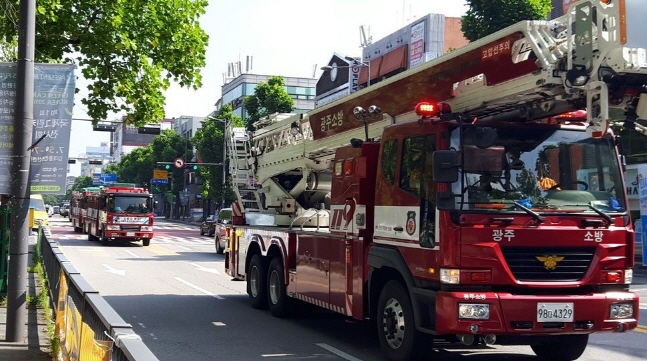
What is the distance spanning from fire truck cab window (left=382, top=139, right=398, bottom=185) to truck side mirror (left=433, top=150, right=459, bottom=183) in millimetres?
1306

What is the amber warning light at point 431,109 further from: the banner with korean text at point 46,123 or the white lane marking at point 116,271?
the white lane marking at point 116,271

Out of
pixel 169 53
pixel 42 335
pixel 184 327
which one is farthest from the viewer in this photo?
pixel 169 53

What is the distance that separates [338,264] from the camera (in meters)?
10.4

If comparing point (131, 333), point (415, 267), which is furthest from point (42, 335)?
point (131, 333)

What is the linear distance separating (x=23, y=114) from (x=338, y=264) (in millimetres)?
4355

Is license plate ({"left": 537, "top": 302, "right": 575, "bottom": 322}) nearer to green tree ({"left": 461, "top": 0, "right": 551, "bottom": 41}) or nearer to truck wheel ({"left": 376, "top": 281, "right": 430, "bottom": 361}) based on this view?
truck wheel ({"left": 376, "top": 281, "right": 430, "bottom": 361})

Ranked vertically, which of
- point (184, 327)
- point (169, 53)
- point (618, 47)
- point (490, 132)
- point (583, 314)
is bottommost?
point (184, 327)

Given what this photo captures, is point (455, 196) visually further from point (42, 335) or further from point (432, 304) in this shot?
point (42, 335)

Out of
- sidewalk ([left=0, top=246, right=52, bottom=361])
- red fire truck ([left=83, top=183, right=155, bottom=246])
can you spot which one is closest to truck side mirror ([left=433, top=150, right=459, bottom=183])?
sidewalk ([left=0, top=246, right=52, bottom=361])

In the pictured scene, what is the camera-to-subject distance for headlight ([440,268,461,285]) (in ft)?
25.8

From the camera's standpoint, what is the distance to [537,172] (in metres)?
8.23

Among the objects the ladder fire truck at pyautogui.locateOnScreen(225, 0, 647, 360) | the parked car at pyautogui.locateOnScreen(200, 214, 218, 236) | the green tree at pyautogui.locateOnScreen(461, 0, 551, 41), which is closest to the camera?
the ladder fire truck at pyautogui.locateOnScreen(225, 0, 647, 360)

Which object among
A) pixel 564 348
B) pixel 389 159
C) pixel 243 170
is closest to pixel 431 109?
pixel 389 159

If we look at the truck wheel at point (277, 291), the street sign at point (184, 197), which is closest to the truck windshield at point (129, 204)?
the truck wheel at point (277, 291)
